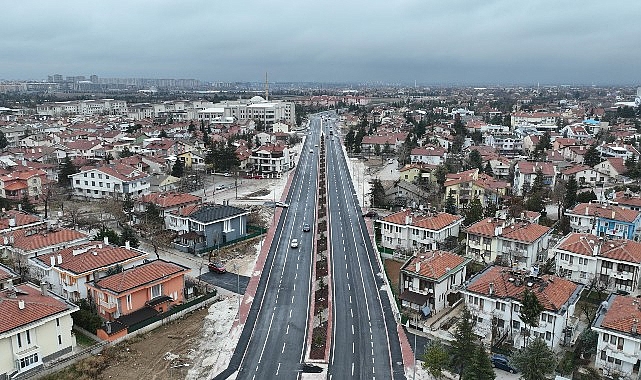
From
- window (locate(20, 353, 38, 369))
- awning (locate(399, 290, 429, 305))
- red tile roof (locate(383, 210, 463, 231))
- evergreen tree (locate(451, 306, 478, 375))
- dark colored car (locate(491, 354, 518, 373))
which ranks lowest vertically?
dark colored car (locate(491, 354, 518, 373))

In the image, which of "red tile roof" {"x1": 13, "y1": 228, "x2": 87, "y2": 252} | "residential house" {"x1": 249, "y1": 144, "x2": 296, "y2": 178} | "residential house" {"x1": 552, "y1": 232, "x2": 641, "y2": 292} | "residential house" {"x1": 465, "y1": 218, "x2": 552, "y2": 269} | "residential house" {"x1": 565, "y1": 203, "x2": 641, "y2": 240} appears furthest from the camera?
"residential house" {"x1": 249, "y1": 144, "x2": 296, "y2": 178}

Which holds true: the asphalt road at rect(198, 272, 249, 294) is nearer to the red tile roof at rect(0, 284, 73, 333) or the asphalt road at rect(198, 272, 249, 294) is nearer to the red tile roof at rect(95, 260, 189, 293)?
the red tile roof at rect(95, 260, 189, 293)

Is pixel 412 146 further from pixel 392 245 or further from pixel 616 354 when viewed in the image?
pixel 616 354

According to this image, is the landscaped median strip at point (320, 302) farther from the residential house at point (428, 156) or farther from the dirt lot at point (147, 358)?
the residential house at point (428, 156)

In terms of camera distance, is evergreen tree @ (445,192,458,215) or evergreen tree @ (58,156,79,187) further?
evergreen tree @ (58,156,79,187)

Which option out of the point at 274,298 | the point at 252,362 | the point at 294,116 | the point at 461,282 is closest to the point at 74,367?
the point at 252,362

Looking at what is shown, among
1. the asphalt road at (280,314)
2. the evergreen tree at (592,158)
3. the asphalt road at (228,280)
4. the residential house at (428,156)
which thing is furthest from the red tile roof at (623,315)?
the residential house at (428,156)

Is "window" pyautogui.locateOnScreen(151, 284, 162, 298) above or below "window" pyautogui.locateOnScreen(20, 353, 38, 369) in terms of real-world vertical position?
above

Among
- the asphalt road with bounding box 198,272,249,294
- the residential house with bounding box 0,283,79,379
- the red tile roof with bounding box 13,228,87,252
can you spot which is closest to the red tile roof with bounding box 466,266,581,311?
the asphalt road with bounding box 198,272,249,294
